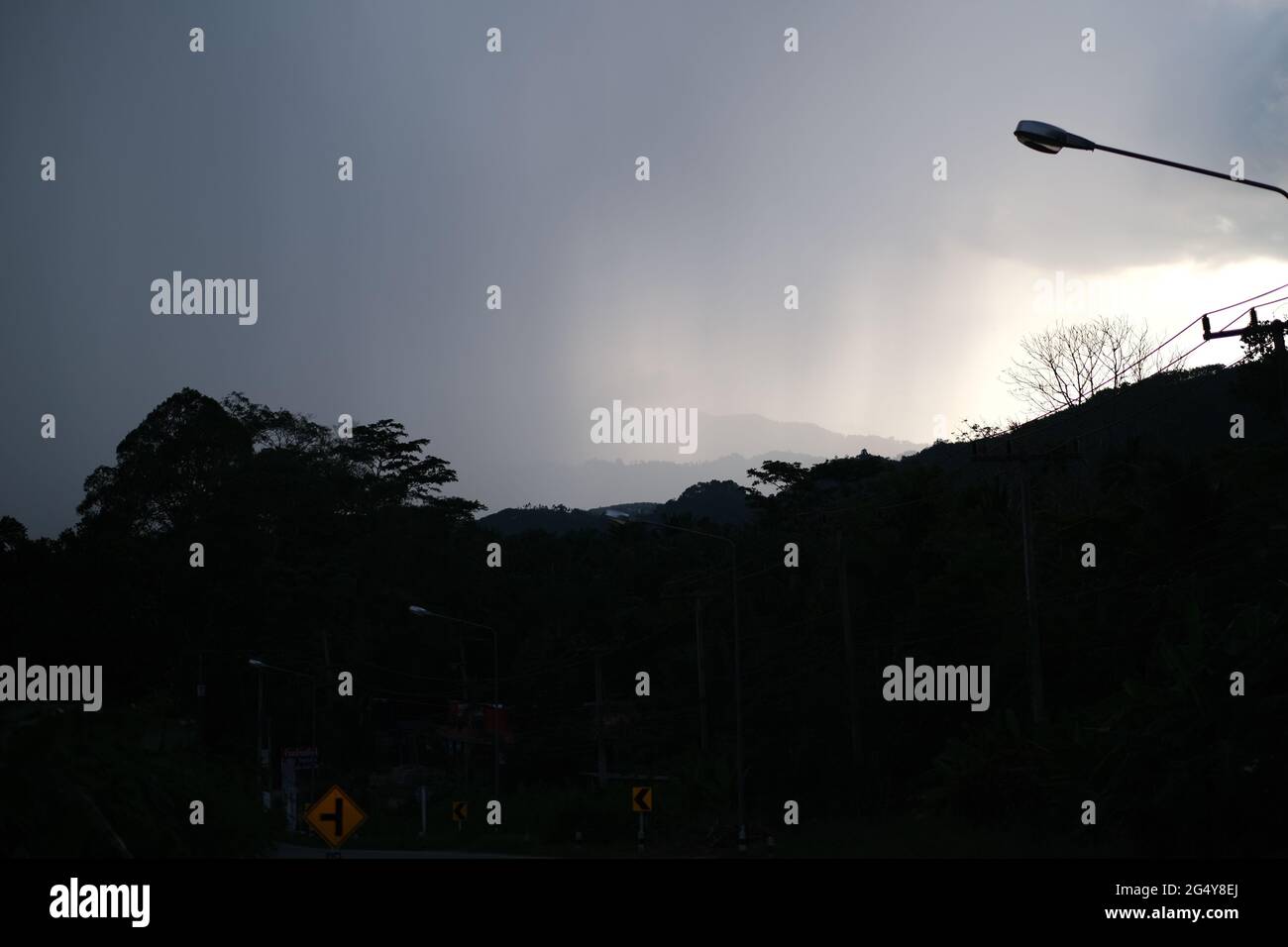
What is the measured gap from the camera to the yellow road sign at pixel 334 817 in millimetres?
18672

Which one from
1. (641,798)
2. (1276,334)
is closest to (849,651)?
(641,798)

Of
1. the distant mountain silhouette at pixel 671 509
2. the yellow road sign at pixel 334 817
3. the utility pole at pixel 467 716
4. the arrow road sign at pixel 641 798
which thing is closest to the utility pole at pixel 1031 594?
the arrow road sign at pixel 641 798

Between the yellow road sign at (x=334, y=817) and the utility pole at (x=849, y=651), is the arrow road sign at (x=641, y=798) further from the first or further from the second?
the yellow road sign at (x=334, y=817)

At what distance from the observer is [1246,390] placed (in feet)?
207

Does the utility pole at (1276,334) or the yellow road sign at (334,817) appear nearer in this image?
the yellow road sign at (334,817)

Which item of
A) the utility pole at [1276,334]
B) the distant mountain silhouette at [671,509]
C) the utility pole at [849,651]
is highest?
the distant mountain silhouette at [671,509]

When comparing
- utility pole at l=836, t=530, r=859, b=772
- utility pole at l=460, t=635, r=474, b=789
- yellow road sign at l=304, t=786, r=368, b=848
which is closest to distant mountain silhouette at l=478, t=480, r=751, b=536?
utility pole at l=460, t=635, r=474, b=789

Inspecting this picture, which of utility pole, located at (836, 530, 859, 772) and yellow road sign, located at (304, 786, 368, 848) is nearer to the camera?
yellow road sign, located at (304, 786, 368, 848)

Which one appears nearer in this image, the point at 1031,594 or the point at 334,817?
the point at 334,817

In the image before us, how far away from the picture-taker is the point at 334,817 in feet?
61.6

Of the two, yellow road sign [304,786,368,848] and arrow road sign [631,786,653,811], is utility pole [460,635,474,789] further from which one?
yellow road sign [304,786,368,848]

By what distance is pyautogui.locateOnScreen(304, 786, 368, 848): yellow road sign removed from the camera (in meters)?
18.7

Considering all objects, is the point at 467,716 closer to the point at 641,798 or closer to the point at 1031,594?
the point at 641,798
